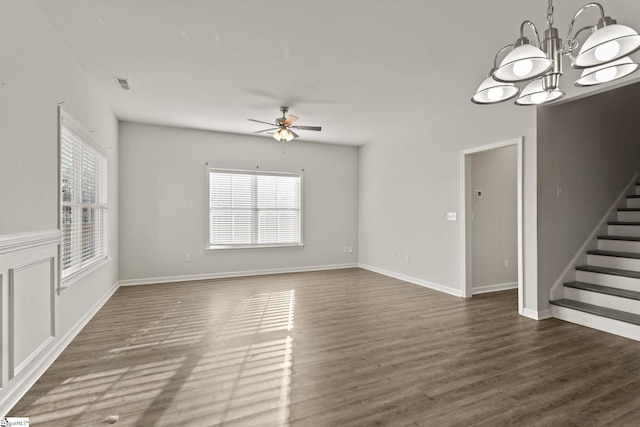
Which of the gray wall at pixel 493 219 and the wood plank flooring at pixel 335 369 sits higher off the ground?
the gray wall at pixel 493 219

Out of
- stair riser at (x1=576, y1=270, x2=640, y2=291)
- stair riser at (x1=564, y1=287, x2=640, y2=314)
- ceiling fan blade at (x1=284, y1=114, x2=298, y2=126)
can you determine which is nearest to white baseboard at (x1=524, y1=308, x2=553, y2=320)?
stair riser at (x1=564, y1=287, x2=640, y2=314)

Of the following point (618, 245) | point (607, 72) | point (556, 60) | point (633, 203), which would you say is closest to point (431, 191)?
point (618, 245)

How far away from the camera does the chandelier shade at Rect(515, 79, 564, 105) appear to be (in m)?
1.93

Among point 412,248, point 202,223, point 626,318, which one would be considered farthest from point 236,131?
point 626,318

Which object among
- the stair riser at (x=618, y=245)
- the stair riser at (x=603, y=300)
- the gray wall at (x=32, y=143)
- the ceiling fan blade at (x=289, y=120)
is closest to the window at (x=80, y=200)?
the gray wall at (x=32, y=143)

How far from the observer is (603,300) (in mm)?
3625

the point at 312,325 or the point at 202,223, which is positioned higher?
the point at 202,223

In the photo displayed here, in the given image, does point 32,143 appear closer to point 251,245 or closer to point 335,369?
point 335,369

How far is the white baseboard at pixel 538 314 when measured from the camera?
12.4 ft

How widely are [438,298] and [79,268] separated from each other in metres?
4.47

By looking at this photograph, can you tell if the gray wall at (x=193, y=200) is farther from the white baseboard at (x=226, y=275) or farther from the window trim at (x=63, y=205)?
the window trim at (x=63, y=205)

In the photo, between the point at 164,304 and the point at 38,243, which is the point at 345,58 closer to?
the point at 38,243

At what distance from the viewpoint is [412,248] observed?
5766mm

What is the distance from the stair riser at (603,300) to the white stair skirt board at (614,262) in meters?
0.56
